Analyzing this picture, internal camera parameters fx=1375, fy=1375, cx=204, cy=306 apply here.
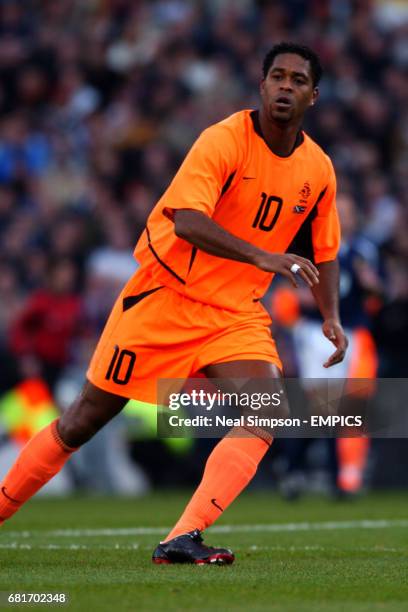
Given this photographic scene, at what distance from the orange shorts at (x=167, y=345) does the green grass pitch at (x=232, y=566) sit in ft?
2.68

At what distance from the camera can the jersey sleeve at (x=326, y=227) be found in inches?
249

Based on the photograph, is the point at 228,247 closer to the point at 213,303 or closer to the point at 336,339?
the point at 213,303

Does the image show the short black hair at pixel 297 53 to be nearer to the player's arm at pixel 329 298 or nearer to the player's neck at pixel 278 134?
the player's neck at pixel 278 134

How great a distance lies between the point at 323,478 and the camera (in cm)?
1330

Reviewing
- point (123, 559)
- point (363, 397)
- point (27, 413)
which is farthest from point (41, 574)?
point (27, 413)

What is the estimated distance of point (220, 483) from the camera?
593 cm

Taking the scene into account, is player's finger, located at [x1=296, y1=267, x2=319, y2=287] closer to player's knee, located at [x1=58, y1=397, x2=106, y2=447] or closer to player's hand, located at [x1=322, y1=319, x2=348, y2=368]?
player's hand, located at [x1=322, y1=319, x2=348, y2=368]

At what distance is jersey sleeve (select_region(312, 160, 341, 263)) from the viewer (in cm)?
633

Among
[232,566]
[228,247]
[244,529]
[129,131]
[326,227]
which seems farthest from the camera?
[129,131]

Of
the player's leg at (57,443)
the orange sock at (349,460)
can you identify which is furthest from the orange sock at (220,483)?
the orange sock at (349,460)

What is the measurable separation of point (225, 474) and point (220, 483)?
4 cm

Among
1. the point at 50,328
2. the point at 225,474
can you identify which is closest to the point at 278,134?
the point at 225,474

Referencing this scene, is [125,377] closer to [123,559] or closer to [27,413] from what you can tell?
[123,559]

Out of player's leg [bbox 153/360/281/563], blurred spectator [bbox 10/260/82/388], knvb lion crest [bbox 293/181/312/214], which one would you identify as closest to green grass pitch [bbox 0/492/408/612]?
player's leg [bbox 153/360/281/563]
